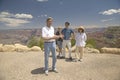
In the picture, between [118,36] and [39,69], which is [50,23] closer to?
[39,69]

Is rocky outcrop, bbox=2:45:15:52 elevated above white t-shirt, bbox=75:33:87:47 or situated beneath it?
situated beneath

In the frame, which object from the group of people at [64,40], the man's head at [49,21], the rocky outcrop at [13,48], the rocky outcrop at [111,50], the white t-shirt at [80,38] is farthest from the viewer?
the rocky outcrop at [13,48]

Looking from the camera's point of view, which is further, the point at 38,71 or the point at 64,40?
the point at 64,40

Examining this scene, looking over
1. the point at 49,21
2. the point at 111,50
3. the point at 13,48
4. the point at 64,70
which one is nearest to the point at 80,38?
the point at 64,70

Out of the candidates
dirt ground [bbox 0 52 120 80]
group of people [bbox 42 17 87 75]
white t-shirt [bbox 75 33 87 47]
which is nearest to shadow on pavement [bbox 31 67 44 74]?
dirt ground [bbox 0 52 120 80]

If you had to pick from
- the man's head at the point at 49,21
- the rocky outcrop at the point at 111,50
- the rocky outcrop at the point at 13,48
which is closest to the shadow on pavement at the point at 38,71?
the man's head at the point at 49,21

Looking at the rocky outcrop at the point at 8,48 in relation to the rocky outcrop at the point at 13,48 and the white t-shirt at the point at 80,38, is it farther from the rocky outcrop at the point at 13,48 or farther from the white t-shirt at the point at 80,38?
the white t-shirt at the point at 80,38

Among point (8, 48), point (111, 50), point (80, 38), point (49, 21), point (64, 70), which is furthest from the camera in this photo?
point (8, 48)

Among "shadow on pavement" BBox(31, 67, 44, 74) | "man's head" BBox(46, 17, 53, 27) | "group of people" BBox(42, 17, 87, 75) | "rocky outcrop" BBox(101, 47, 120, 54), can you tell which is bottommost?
"shadow on pavement" BBox(31, 67, 44, 74)

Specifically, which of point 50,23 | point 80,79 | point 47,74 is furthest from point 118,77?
point 50,23

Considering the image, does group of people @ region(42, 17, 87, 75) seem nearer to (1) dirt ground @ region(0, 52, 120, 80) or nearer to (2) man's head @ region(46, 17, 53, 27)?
(2) man's head @ region(46, 17, 53, 27)

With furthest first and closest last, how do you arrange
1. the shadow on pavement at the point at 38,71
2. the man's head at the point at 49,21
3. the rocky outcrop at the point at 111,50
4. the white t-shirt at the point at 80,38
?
1. the rocky outcrop at the point at 111,50
2. the white t-shirt at the point at 80,38
3. the shadow on pavement at the point at 38,71
4. the man's head at the point at 49,21

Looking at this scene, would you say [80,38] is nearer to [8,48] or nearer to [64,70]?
[64,70]

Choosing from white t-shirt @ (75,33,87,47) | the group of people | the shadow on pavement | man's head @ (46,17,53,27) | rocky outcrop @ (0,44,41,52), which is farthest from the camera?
rocky outcrop @ (0,44,41,52)
